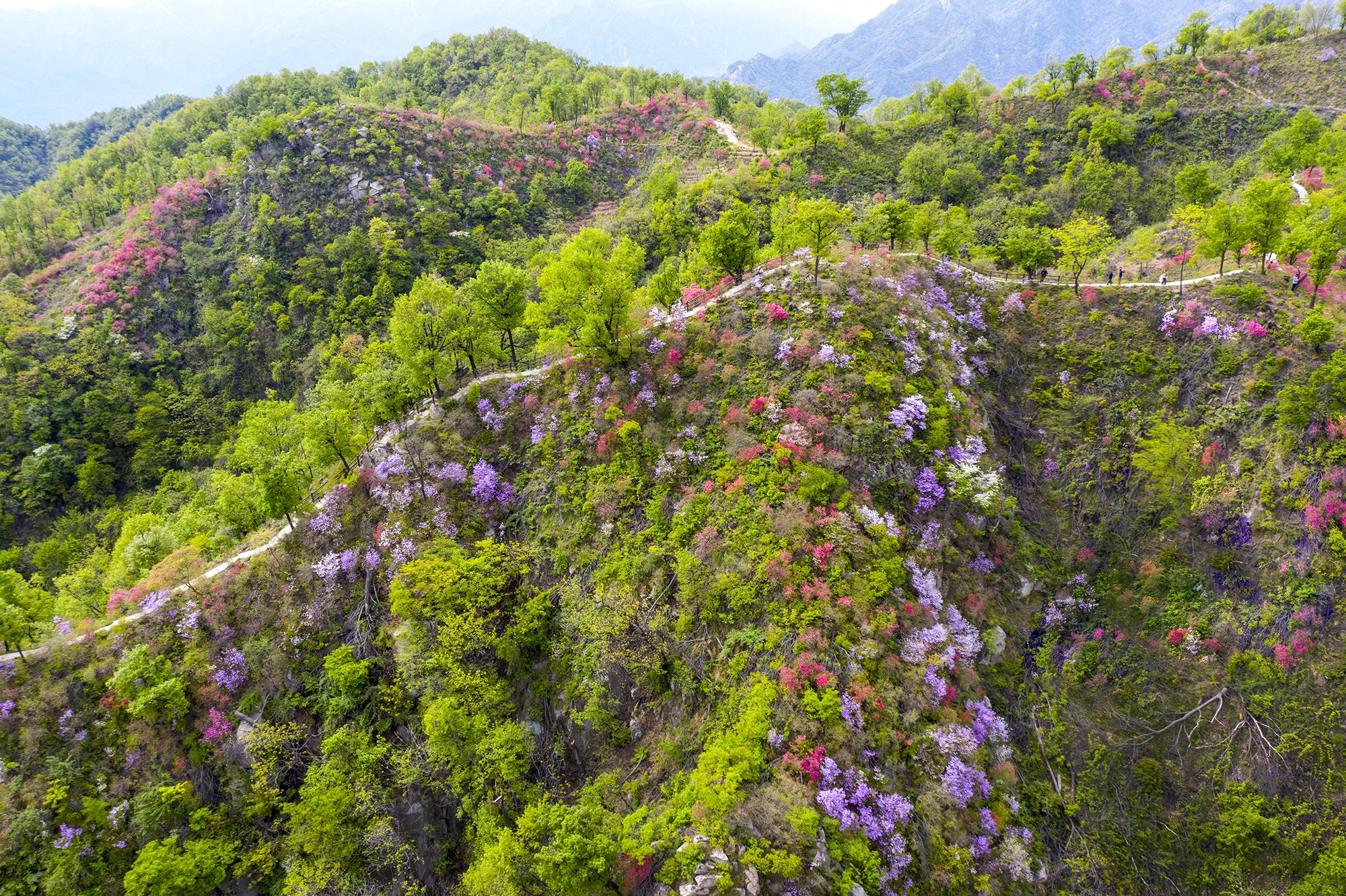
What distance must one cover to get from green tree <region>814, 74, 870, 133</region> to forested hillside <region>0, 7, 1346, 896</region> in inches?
1772

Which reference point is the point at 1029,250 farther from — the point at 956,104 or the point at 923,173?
the point at 956,104

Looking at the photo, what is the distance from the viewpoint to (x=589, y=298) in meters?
44.9

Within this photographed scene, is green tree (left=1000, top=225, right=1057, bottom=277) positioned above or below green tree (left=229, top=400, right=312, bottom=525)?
above

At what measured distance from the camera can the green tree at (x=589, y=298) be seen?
44562 millimetres

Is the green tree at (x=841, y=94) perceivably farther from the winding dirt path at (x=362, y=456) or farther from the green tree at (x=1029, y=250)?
the winding dirt path at (x=362, y=456)

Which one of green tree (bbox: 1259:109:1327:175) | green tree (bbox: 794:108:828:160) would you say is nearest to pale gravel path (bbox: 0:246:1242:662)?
green tree (bbox: 1259:109:1327:175)

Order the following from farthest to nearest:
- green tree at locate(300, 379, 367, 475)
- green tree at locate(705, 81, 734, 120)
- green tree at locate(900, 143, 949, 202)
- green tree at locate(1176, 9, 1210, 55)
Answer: green tree at locate(705, 81, 734, 120)
green tree at locate(1176, 9, 1210, 55)
green tree at locate(900, 143, 949, 202)
green tree at locate(300, 379, 367, 475)

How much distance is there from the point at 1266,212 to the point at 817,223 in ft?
100

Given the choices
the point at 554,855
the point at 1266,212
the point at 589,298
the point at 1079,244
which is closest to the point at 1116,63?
the point at 1079,244

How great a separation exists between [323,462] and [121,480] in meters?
60.9

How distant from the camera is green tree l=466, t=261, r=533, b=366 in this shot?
1884 inches

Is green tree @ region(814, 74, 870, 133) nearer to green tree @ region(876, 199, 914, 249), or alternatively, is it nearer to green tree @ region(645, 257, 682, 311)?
green tree @ region(876, 199, 914, 249)

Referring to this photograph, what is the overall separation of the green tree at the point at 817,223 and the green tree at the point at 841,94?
2315 inches

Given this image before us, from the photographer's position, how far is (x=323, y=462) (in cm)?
4497
